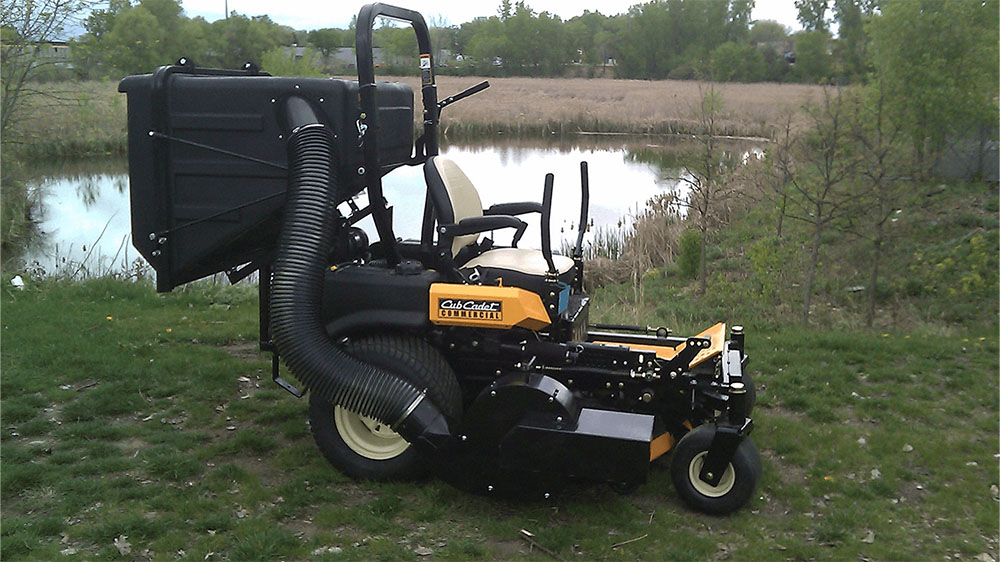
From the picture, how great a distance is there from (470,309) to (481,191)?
8065mm

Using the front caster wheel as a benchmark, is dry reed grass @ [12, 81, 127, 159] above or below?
above

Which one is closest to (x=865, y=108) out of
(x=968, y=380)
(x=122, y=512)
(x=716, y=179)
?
(x=716, y=179)

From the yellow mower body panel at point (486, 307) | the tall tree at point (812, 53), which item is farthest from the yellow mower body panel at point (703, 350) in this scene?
the tall tree at point (812, 53)

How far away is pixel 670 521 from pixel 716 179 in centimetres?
1014

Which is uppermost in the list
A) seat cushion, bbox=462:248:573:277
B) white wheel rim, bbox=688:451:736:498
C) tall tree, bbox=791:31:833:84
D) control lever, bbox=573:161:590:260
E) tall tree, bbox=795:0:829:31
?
tall tree, bbox=795:0:829:31

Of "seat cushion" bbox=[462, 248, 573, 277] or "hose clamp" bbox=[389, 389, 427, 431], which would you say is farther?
"seat cushion" bbox=[462, 248, 573, 277]

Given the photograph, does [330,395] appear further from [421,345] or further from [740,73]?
[740,73]

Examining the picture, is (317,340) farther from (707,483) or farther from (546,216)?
(707,483)

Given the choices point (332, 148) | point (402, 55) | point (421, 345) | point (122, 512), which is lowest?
point (122, 512)

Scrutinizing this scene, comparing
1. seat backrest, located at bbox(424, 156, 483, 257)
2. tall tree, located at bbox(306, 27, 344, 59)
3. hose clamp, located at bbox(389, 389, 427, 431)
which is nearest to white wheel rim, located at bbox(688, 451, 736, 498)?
hose clamp, located at bbox(389, 389, 427, 431)

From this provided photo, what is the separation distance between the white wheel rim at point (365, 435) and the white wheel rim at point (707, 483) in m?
1.44

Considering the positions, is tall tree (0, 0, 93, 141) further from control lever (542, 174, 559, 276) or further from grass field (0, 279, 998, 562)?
control lever (542, 174, 559, 276)

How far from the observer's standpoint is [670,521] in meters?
4.15

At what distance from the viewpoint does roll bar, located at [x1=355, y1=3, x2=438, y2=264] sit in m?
4.50
